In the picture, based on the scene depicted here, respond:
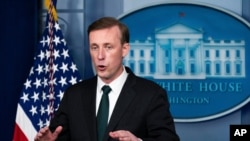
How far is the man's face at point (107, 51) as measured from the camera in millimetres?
1828

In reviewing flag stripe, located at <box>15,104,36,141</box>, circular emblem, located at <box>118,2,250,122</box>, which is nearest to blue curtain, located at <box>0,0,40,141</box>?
flag stripe, located at <box>15,104,36,141</box>

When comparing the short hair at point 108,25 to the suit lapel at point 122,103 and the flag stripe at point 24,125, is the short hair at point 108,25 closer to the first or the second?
the suit lapel at point 122,103

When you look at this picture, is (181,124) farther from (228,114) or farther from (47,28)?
(47,28)

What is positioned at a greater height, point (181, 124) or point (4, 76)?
point (4, 76)

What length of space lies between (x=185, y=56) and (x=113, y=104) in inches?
61.8

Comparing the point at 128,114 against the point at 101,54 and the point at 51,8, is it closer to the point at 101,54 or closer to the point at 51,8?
the point at 101,54

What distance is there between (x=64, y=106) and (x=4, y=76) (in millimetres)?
1438

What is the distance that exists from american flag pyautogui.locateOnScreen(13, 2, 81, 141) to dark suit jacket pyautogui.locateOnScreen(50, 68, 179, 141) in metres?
1.27

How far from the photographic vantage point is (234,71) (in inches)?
133

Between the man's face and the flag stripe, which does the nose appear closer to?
the man's face

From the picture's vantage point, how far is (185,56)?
3398 mm

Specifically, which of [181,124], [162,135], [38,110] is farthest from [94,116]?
[181,124]

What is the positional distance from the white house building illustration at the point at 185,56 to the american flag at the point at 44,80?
1.48 ft

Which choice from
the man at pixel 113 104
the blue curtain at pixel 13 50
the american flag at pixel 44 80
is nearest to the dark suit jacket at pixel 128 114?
the man at pixel 113 104
